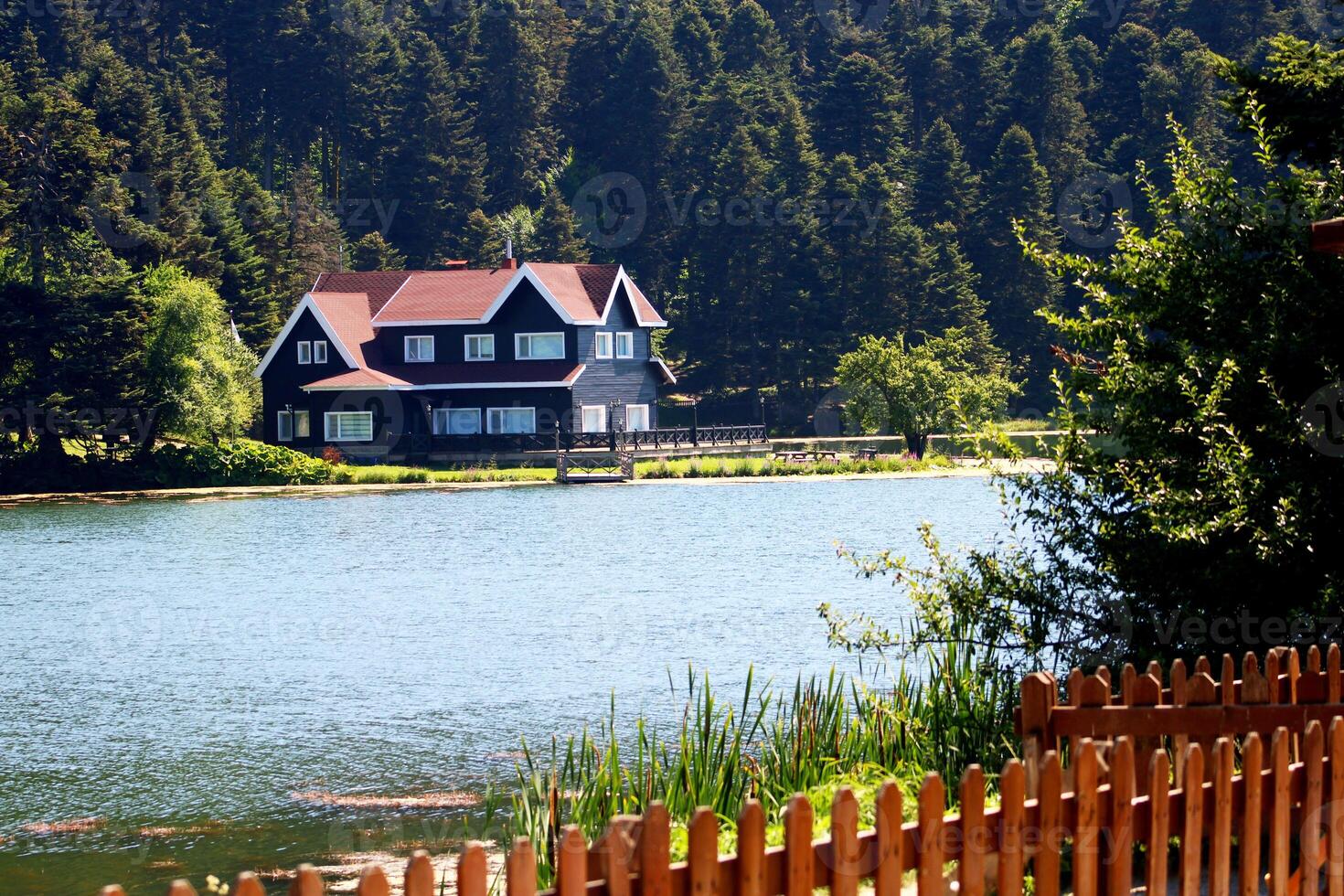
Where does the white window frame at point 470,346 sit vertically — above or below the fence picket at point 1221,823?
above

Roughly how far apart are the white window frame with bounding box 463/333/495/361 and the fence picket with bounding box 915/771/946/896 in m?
58.0

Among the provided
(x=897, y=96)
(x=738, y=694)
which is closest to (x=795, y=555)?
(x=738, y=694)

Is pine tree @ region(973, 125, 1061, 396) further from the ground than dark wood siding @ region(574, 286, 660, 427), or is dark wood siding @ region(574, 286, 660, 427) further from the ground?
pine tree @ region(973, 125, 1061, 396)

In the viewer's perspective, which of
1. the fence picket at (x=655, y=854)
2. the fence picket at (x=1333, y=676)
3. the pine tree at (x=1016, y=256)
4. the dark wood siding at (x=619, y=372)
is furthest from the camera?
the pine tree at (x=1016, y=256)

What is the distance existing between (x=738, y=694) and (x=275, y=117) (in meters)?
94.3

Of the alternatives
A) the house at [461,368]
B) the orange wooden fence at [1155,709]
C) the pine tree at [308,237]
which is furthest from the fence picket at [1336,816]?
the pine tree at [308,237]

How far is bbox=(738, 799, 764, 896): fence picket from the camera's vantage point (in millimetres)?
4570

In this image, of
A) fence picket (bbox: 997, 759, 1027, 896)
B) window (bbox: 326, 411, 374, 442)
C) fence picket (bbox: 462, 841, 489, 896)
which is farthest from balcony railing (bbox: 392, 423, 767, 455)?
fence picket (bbox: 462, 841, 489, 896)

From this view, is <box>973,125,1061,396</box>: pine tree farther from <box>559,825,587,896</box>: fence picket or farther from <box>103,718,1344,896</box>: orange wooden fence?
<box>559,825,587,896</box>: fence picket

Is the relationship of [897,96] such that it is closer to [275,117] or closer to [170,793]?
[275,117]

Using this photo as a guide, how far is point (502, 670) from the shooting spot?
2022 cm

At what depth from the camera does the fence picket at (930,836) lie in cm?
484

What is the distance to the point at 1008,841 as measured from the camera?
17.3 feet

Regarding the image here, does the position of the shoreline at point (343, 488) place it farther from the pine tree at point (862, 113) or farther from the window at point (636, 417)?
the pine tree at point (862, 113)
